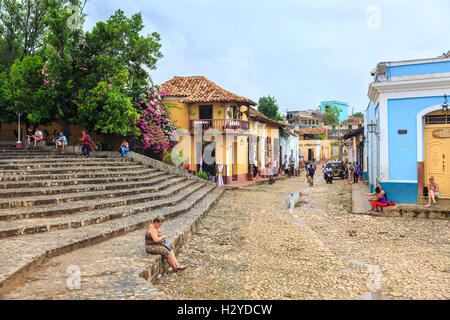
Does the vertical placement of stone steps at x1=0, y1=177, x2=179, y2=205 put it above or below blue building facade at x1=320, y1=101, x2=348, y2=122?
below

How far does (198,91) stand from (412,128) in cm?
1368

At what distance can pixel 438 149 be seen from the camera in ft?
37.1

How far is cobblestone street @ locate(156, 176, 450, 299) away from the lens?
4965 millimetres

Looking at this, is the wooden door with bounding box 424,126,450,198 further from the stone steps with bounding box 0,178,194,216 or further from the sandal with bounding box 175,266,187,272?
the sandal with bounding box 175,266,187,272

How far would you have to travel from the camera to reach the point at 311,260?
6328 mm

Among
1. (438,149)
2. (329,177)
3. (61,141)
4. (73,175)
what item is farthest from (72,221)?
(329,177)

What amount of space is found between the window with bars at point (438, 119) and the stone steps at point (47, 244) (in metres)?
9.00

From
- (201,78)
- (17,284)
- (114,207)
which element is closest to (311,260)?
(17,284)

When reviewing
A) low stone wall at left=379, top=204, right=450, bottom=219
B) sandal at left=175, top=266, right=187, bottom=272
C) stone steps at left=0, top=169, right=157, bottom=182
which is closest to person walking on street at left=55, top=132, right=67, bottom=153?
stone steps at left=0, top=169, right=157, bottom=182

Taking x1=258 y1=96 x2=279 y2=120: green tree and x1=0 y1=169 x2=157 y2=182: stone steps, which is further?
x1=258 y1=96 x2=279 y2=120: green tree

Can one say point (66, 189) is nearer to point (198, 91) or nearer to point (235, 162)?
point (235, 162)

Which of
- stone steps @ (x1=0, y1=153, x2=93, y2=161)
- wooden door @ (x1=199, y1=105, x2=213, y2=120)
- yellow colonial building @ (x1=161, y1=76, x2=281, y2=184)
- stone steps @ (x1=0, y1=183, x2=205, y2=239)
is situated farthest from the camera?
wooden door @ (x1=199, y1=105, x2=213, y2=120)

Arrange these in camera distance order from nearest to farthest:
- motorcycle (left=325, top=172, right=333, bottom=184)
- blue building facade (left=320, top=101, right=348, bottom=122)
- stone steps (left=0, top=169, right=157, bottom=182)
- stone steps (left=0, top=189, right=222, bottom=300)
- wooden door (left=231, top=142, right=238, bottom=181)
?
stone steps (left=0, top=189, right=222, bottom=300) → stone steps (left=0, top=169, right=157, bottom=182) → wooden door (left=231, top=142, right=238, bottom=181) → motorcycle (left=325, top=172, right=333, bottom=184) → blue building facade (left=320, top=101, right=348, bottom=122)
